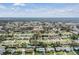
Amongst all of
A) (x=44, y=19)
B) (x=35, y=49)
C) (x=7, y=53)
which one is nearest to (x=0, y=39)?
(x=7, y=53)

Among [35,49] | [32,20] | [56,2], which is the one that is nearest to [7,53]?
[35,49]

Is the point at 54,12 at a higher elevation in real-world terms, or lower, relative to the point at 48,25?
higher

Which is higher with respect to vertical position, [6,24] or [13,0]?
[13,0]

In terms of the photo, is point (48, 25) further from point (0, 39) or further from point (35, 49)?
point (0, 39)
